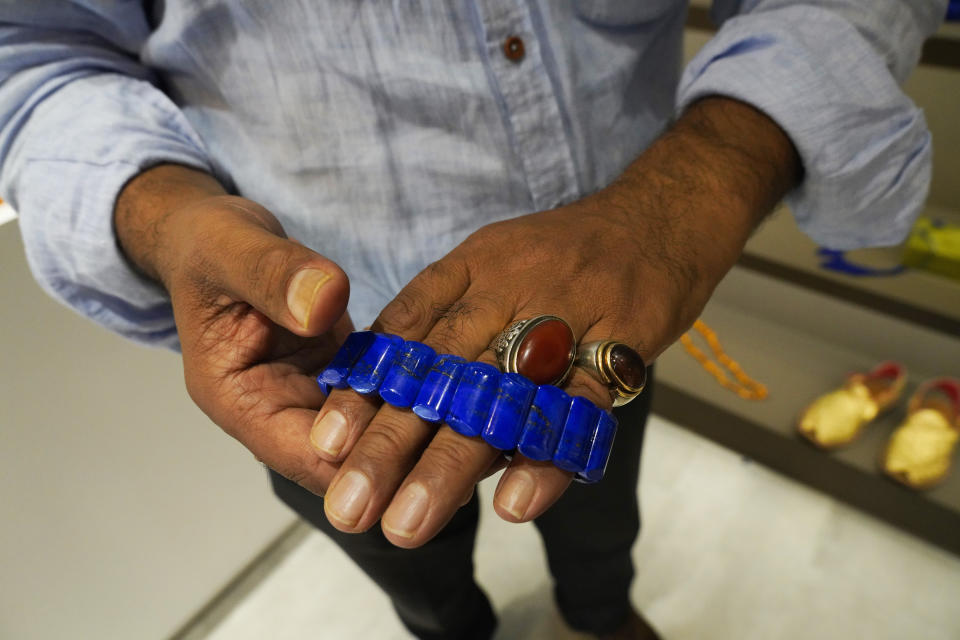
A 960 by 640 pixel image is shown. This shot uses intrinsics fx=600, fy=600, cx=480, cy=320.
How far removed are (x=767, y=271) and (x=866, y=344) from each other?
0.29m

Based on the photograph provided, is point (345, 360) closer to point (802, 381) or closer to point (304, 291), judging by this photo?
point (304, 291)

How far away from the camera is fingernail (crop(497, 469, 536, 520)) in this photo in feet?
1.26

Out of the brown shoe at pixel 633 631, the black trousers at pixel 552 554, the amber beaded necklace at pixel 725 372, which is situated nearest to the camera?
the black trousers at pixel 552 554

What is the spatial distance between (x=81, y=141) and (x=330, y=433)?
1.30 feet

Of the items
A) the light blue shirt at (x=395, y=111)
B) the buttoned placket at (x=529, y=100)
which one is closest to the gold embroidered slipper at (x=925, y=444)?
the light blue shirt at (x=395, y=111)

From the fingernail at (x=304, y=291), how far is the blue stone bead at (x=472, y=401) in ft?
0.34

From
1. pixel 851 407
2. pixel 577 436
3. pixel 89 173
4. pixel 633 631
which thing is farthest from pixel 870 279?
pixel 89 173

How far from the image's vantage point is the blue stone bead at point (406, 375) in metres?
0.38

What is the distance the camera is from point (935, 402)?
1.29 meters

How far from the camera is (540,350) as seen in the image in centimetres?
39

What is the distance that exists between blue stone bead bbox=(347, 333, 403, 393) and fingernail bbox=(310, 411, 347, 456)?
0.02 m

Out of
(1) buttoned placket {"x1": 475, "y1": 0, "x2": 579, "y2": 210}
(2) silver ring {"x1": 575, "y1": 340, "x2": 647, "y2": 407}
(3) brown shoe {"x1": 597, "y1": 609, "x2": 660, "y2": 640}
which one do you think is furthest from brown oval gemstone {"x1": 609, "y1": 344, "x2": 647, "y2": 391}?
(3) brown shoe {"x1": 597, "y1": 609, "x2": 660, "y2": 640}

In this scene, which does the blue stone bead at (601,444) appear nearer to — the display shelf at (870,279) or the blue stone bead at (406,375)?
the blue stone bead at (406,375)

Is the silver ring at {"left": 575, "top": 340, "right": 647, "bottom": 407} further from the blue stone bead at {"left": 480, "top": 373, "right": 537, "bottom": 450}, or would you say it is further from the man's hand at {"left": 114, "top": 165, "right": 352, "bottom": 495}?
the man's hand at {"left": 114, "top": 165, "right": 352, "bottom": 495}
